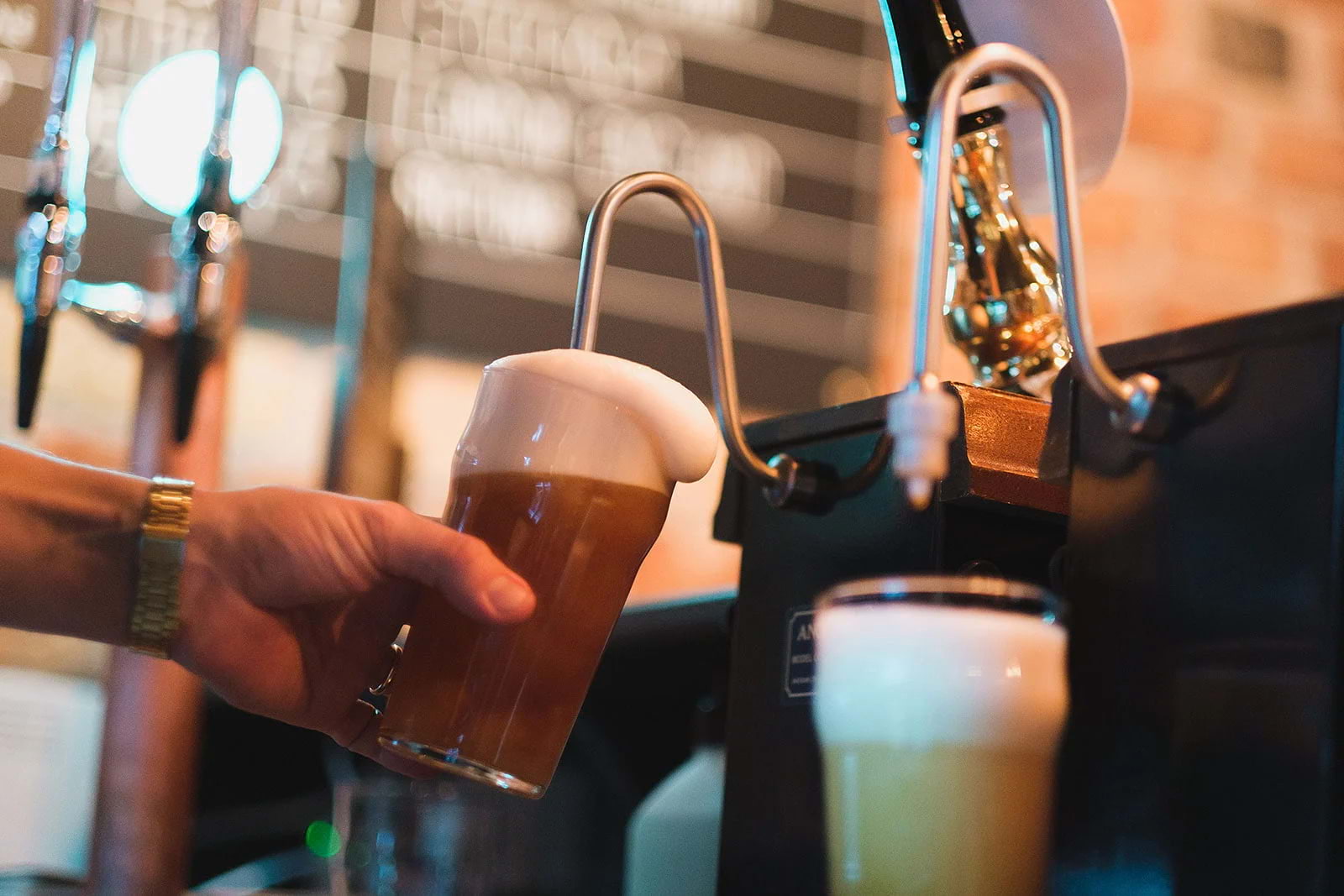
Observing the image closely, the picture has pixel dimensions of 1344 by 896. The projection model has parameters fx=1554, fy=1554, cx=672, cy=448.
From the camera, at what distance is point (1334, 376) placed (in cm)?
48

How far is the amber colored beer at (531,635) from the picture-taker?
58 cm

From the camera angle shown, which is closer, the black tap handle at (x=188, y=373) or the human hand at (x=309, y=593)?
the human hand at (x=309, y=593)

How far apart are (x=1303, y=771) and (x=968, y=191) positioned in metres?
0.37

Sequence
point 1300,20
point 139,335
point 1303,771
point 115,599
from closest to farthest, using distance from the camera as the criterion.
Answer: point 1303,771 < point 115,599 < point 139,335 < point 1300,20

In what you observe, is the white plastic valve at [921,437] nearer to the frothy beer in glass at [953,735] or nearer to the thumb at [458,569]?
the frothy beer in glass at [953,735]

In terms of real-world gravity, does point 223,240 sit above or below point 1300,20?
below

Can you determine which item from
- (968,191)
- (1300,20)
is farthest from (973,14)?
(1300,20)

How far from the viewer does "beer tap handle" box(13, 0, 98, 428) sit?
2.68 ft

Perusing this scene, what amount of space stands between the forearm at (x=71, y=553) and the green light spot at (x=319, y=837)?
2.03 ft

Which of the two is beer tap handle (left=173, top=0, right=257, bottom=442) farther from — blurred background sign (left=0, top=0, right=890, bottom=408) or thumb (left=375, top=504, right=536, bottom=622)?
blurred background sign (left=0, top=0, right=890, bottom=408)

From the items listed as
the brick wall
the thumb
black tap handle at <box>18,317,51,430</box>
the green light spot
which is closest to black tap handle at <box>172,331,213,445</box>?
black tap handle at <box>18,317,51,430</box>

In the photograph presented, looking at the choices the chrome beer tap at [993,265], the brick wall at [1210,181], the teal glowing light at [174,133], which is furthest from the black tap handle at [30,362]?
the brick wall at [1210,181]

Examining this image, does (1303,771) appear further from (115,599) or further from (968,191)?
(115,599)

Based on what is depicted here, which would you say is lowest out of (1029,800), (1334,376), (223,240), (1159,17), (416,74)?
(1029,800)
